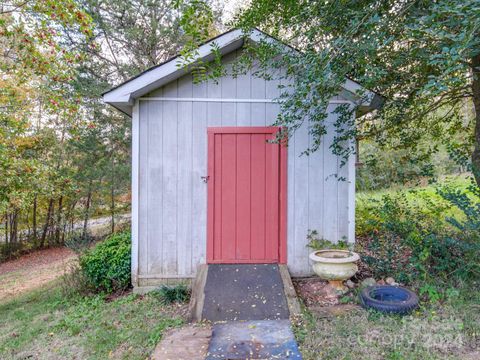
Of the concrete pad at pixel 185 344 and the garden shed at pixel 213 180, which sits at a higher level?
the garden shed at pixel 213 180

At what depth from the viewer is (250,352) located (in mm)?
2635

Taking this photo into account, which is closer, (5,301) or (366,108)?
(366,108)

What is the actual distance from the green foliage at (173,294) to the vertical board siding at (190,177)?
25cm

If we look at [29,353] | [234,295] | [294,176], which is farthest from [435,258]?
[29,353]

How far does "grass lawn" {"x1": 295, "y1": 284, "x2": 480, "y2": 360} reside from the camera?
2.58m

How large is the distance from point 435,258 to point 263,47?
133 inches

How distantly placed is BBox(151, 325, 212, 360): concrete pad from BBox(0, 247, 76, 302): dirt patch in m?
2.67

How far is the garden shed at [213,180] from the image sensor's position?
435 centimetres

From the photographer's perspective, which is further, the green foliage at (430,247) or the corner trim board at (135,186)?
the corner trim board at (135,186)

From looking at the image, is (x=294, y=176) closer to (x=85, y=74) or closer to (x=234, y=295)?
(x=234, y=295)

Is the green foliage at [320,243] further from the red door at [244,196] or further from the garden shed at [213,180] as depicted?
the red door at [244,196]

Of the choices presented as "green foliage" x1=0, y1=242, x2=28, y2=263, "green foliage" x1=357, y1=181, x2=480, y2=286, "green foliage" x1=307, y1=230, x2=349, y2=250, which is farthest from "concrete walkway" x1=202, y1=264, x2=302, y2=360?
"green foliage" x1=0, y1=242, x2=28, y2=263

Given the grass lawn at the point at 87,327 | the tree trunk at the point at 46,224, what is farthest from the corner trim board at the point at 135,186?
the tree trunk at the point at 46,224

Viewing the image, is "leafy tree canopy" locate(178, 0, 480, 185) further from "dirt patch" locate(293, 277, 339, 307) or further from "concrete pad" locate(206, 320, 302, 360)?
"concrete pad" locate(206, 320, 302, 360)
